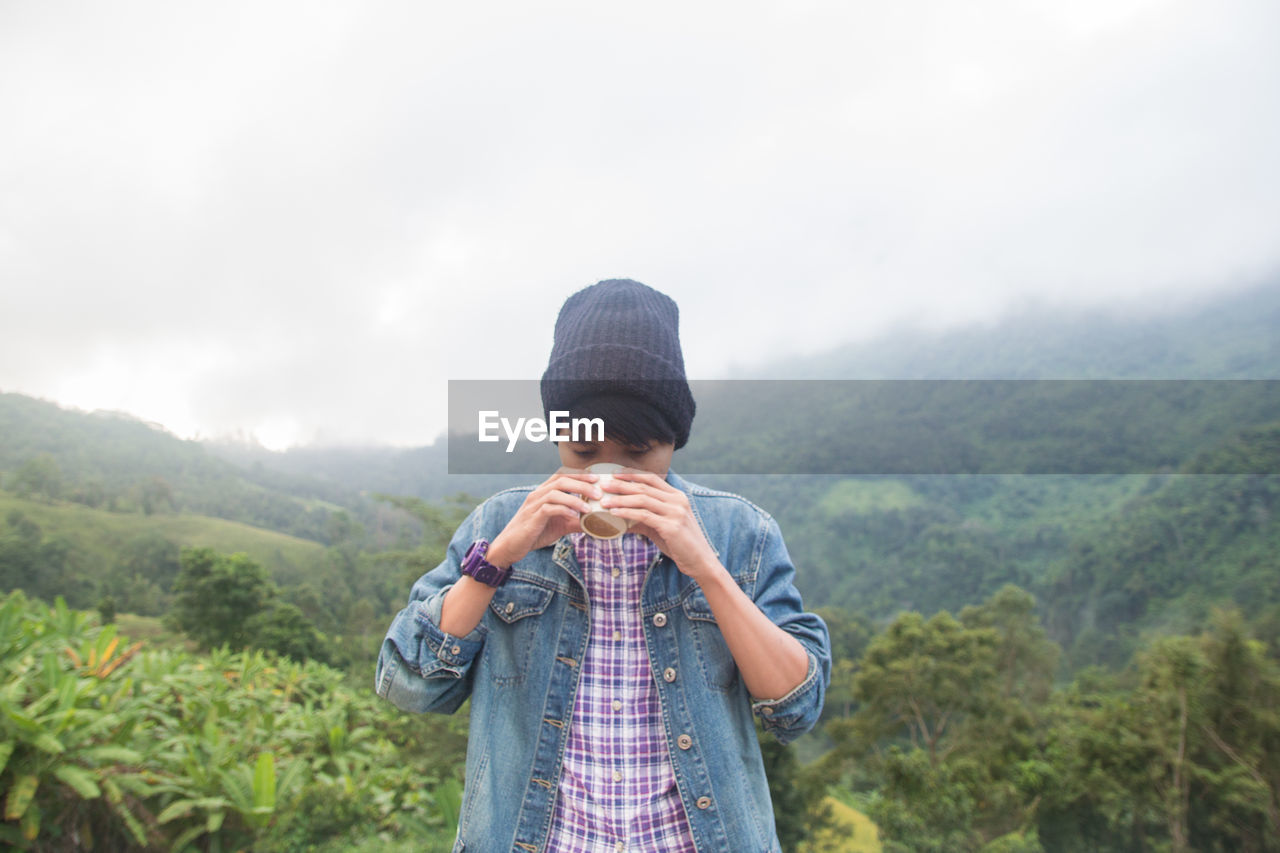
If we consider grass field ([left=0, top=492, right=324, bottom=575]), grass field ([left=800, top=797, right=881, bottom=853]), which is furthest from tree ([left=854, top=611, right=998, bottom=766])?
grass field ([left=0, top=492, right=324, bottom=575])

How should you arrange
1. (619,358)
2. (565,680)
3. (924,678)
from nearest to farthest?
(619,358), (565,680), (924,678)

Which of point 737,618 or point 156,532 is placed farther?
point 156,532

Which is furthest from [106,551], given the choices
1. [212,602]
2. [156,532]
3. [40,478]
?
[212,602]

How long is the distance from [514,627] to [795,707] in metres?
0.68

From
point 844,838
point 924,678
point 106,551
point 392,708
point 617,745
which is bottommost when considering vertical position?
point 844,838

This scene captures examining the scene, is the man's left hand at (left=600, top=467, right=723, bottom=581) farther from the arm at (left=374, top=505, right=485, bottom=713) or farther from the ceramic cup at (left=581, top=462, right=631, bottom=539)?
the arm at (left=374, top=505, right=485, bottom=713)

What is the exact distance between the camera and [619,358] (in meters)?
1.32

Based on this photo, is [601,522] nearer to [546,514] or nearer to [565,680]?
[546,514]

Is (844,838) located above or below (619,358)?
below

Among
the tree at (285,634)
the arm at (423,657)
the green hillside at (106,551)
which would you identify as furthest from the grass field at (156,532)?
the arm at (423,657)

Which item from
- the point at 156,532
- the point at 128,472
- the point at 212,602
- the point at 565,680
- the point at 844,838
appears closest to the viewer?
the point at 565,680

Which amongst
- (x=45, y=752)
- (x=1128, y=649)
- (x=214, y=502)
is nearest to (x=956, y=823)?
(x=45, y=752)

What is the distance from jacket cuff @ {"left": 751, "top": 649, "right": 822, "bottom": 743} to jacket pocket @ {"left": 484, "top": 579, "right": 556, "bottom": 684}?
546mm

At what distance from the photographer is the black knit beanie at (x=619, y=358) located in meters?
1.32
